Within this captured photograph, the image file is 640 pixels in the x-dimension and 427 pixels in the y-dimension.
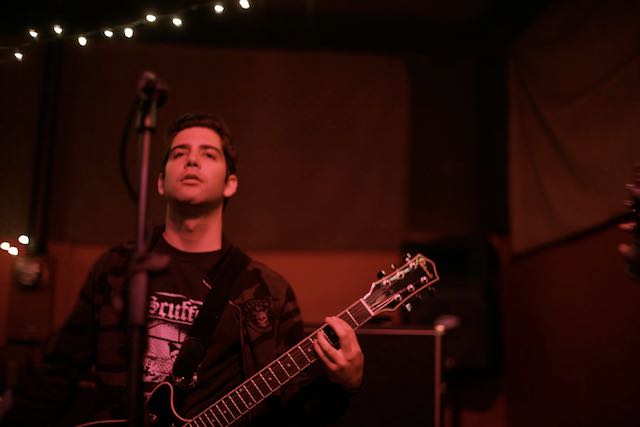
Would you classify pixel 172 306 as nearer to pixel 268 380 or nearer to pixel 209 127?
pixel 268 380

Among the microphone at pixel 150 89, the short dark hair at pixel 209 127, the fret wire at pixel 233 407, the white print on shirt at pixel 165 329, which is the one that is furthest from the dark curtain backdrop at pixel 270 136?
the microphone at pixel 150 89

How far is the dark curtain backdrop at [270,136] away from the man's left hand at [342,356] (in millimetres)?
1736

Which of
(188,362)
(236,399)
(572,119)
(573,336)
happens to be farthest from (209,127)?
(573,336)

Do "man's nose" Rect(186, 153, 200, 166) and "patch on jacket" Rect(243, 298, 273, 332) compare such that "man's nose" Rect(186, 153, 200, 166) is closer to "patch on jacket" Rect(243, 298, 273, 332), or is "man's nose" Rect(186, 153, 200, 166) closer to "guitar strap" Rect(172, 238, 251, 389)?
"guitar strap" Rect(172, 238, 251, 389)

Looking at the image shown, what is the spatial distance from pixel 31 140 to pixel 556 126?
8.77 feet

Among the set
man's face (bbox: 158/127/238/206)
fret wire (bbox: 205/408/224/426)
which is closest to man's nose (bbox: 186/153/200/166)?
man's face (bbox: 158/127/238/206)

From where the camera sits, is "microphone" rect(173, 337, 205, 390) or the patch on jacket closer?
"microphone" rect(173, 337, 205, 390)

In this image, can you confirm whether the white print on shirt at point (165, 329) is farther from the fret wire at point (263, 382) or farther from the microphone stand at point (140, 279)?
the microphone stand at point (140, 279)

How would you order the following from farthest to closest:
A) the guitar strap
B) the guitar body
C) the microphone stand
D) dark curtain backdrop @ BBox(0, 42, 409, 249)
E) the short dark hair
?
dark curtain backdrop @ BBox(0, 42, 409, 249) → the short dark hair → the guitar strap → the guitar body → the microphone stand

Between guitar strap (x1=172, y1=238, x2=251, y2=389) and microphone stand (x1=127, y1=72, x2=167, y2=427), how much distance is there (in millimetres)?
593

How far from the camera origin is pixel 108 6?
142 inches

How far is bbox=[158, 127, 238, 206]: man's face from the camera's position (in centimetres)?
224

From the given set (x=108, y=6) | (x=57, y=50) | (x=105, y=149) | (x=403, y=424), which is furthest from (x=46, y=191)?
(x=403, y=424)

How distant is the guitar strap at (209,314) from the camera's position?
79.1 inches
